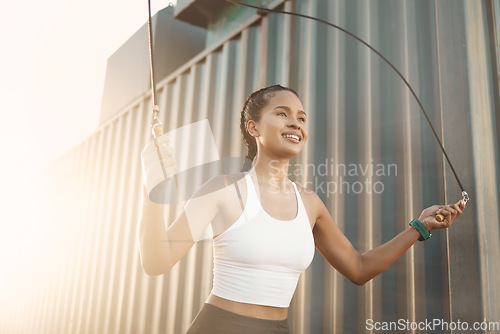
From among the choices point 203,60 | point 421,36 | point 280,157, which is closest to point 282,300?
point 280,157

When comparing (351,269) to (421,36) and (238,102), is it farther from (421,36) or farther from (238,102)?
(238,102)

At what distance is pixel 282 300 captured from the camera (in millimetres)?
1481

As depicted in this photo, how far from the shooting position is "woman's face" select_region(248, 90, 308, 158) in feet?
5.43

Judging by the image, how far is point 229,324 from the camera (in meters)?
1.41

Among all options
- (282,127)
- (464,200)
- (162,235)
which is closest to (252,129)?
(282,127)

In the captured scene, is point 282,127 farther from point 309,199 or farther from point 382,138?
point 382,138

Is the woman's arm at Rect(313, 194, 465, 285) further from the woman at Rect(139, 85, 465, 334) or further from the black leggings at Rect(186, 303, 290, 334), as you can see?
the black leggings at Rect(186, 303, 290, 334)

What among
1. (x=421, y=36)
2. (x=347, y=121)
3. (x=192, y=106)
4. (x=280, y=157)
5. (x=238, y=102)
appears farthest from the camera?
(x=192, y=106)

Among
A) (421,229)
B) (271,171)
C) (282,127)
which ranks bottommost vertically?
(421,229)

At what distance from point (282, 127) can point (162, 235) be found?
663 millimetres

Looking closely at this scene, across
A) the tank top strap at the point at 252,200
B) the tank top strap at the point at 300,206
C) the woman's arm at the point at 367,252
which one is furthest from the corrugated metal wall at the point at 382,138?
the tank top strap at the point at 252,200

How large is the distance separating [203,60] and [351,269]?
272 centimetres

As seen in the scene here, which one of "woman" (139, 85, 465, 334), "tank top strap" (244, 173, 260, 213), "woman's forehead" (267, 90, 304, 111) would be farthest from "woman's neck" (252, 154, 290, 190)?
"woman's forehead" (267, 90, 304, 111)

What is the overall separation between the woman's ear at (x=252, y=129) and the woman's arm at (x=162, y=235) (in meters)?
0.49
